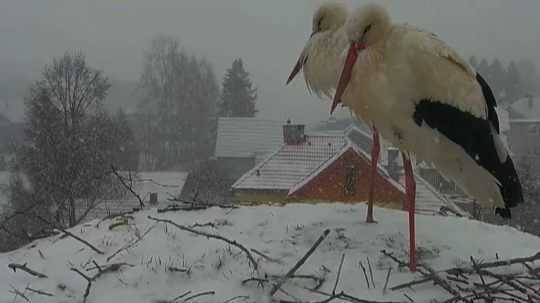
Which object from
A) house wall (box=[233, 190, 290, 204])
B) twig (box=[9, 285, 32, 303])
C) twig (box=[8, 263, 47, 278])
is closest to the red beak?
twig (box=[8, 263, 47, 278])

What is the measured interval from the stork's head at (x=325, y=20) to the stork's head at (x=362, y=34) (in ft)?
3.09

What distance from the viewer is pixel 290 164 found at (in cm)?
1255

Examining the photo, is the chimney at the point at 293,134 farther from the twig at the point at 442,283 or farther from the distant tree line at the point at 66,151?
the twig at the point at 442,283

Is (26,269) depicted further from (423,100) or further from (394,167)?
(394,167)

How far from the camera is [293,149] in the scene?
42.4ft

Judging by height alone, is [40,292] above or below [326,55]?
below

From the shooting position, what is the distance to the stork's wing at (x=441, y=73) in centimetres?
243

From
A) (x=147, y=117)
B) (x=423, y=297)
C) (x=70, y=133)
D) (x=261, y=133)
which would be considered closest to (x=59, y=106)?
(x=70, y=133)

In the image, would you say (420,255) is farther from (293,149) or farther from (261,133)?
(261,133)

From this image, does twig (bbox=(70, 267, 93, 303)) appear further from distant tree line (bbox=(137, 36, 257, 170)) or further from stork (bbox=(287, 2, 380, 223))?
distant tree line (bbox=(137, 36, 257, 170))

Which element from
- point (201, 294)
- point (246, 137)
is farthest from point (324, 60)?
point (246, 137)

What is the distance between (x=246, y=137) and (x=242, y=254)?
20.0 meters

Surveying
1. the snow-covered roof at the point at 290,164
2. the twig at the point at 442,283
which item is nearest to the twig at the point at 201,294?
the twig at the point at 442,283

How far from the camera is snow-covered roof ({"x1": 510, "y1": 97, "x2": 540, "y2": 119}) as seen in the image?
32.3m
